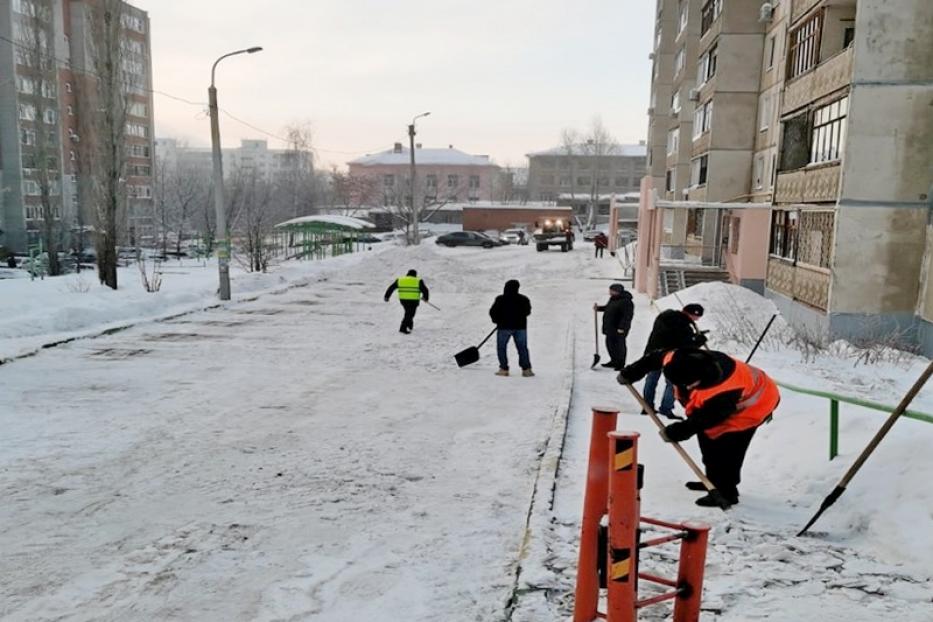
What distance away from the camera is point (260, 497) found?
18.9 feet

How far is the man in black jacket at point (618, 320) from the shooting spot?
35.9ft

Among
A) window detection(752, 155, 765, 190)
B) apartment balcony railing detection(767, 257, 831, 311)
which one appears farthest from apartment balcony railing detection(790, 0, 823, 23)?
window detection(752, 155, 765, 190)

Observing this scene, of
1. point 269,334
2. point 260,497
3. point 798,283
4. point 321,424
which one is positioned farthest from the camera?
point 798,283

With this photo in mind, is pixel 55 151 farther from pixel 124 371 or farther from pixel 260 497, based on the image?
pixel 260 497

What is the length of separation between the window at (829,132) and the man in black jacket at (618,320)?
24.4 ft

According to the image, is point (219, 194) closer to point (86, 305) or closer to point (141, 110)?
point (86, 305)

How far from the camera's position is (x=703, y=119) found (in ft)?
101

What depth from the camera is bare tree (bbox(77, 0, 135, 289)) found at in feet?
67.4

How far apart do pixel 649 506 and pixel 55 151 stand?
54.9 m

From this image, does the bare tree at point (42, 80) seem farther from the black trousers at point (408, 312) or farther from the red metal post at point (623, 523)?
the red metal post at point (623, 523)

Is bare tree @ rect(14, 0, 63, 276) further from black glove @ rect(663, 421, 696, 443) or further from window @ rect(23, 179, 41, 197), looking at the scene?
black glove @ rect(663, 421, 696, 443)

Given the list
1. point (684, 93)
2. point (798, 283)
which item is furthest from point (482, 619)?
point (684, 93)

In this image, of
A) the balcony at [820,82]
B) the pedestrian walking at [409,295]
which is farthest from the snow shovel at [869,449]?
the balcony at [820,82]

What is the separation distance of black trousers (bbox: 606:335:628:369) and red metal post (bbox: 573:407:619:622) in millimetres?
7683
